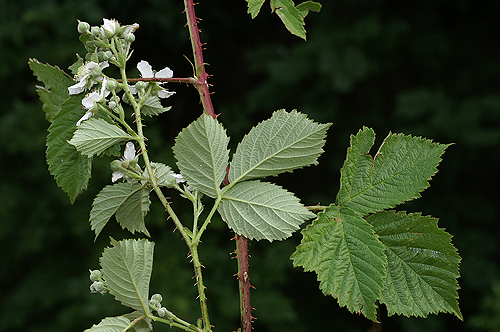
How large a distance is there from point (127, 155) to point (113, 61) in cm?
10

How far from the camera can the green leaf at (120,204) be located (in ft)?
1.51

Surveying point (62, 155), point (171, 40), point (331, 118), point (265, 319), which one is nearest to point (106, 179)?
point (171, 40)

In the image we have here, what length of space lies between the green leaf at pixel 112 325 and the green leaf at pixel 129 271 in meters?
0.01

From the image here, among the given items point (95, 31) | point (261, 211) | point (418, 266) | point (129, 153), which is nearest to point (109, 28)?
point (95, 31)

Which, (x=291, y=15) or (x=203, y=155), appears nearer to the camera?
(x=203, y=155)

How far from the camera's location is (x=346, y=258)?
443 mm

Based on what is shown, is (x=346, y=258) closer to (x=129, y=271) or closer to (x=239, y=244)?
(x=239, y=244)

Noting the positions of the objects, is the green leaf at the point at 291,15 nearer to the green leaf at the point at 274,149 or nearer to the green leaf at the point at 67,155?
the green leaf at the point at 274,149

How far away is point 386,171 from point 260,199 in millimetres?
153

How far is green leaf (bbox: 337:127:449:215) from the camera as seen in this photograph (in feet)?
1.52

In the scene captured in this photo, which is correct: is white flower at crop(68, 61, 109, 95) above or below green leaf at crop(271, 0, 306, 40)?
below

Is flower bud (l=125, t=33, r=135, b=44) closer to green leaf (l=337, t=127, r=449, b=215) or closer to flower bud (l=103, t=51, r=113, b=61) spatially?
flower bud (l=103, t=51, r=113, b=61)

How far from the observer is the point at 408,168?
1.56 ft

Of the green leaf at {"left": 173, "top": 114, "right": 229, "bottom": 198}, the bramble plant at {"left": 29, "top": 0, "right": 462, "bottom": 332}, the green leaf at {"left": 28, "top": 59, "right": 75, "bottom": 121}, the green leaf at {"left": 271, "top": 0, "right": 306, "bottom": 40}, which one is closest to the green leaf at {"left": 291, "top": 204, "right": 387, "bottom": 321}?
the bramble plant at {"left": 29, "top": 0, "right": 462, "bottom": 332}
